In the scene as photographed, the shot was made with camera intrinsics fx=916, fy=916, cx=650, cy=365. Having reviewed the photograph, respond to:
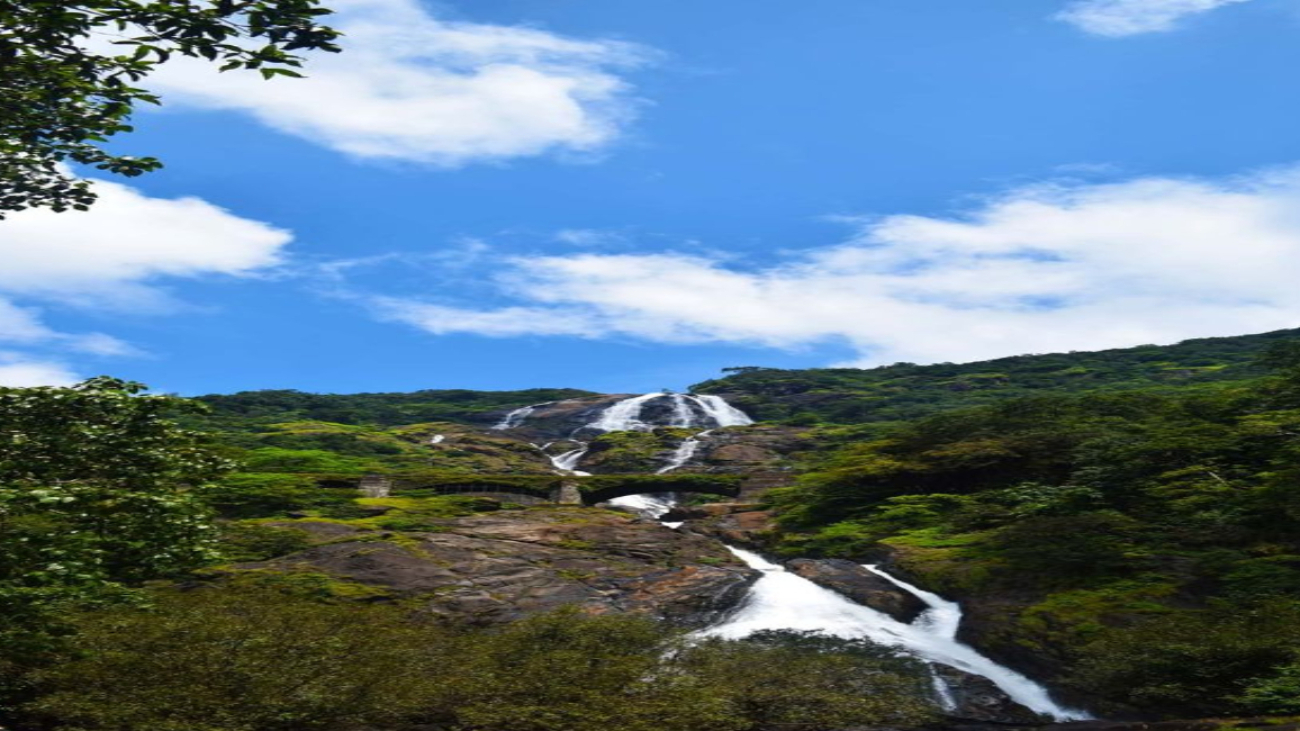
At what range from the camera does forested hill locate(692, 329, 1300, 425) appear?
379 ft

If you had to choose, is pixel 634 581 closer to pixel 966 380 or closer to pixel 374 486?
pixel 374 486

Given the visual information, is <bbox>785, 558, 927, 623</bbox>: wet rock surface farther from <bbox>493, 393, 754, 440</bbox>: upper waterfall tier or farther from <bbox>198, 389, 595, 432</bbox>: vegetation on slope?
<bbox>198, 389, 595, 432</bbox>: vegetation on slope

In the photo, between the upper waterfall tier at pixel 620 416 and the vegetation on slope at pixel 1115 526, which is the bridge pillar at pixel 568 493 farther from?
the upper waterfall tier at pixel 620 416

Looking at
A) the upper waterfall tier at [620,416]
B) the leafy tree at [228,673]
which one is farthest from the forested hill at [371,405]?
the leafy tree at [228,673]

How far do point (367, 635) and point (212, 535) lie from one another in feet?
15.1

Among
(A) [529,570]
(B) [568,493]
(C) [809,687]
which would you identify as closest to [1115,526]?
(C) [809,687]

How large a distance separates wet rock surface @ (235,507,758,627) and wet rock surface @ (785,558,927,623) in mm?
2365

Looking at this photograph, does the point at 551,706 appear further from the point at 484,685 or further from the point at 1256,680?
the point at 1256,680

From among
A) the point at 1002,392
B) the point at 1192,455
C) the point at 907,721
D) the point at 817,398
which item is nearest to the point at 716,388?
the point at 817,398

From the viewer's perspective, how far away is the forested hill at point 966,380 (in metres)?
115

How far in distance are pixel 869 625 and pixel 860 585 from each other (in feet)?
11.9

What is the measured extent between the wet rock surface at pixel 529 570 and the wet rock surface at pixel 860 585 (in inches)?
93.1

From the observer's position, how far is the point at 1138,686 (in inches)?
767

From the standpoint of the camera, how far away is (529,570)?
Result: 103 ft
